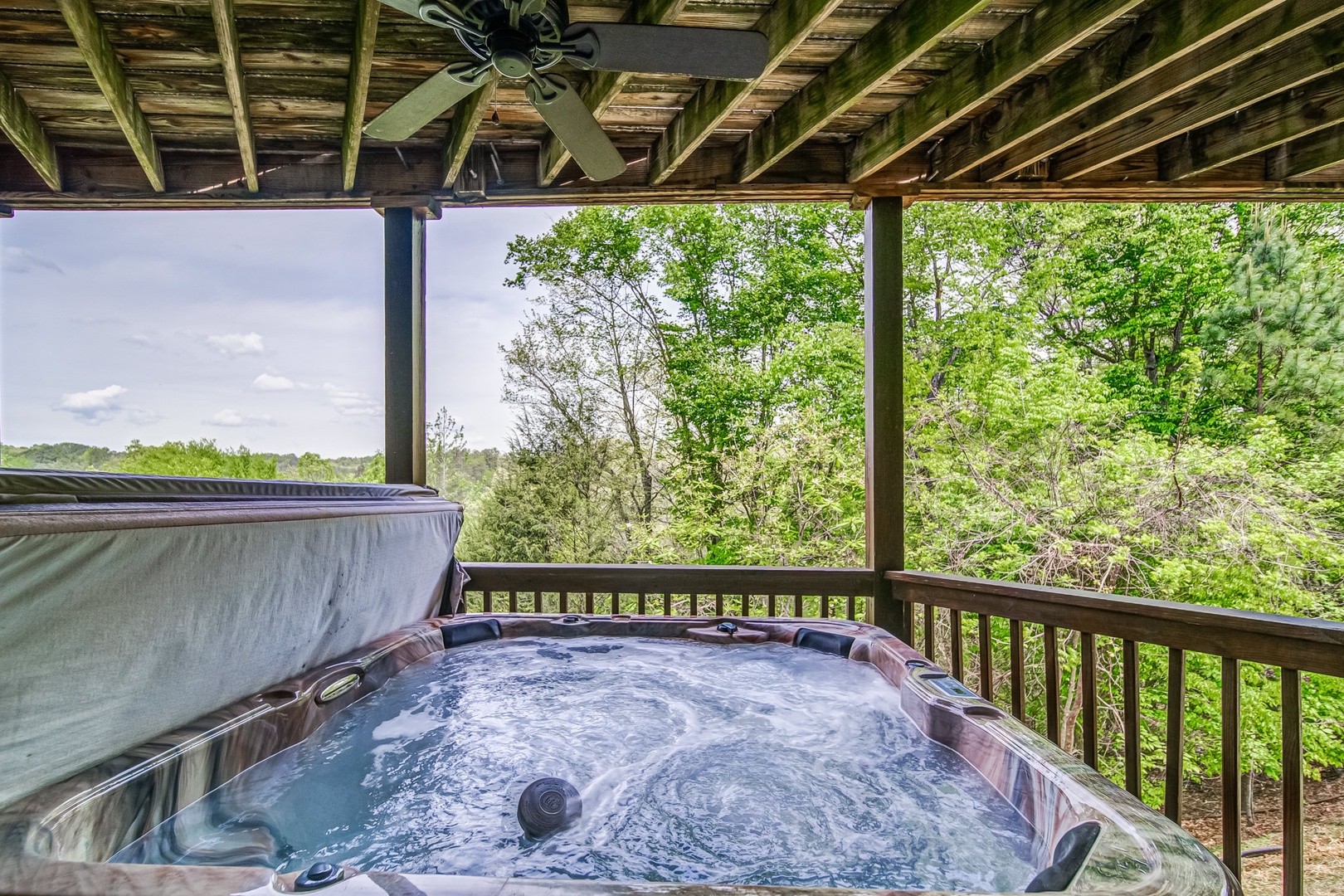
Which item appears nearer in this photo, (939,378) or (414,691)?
(414,691)

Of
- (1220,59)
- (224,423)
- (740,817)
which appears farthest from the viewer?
(224,423)

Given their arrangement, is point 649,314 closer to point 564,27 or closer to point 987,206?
point 987,206

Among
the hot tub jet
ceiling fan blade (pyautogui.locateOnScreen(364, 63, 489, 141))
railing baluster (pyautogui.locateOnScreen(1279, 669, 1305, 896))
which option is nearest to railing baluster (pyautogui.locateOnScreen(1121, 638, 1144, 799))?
railing baluster (pyautogui.locateOnScreen(1279, 669, 1305, 896))

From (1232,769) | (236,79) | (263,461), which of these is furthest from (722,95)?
(263,461)

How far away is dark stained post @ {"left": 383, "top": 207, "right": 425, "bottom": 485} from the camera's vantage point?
9.68 feet

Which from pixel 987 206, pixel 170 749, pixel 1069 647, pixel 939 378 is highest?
pixel 987 206

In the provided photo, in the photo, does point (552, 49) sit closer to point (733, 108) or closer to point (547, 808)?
point (733, 108)

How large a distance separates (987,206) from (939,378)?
213cm

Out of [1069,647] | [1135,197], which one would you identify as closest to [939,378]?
[1069,647]

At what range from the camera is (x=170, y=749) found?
124 cm

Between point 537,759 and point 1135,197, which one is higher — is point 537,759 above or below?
below

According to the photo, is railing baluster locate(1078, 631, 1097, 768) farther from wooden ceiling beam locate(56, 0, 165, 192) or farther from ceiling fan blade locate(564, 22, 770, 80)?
wooden ceiling beam locate(56, 0, 165, 192)

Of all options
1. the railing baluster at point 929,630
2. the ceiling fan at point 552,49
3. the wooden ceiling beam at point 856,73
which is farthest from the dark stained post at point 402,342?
the railing baluster at point 929,630

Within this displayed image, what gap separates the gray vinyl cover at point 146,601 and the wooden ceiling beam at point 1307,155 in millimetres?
3686
